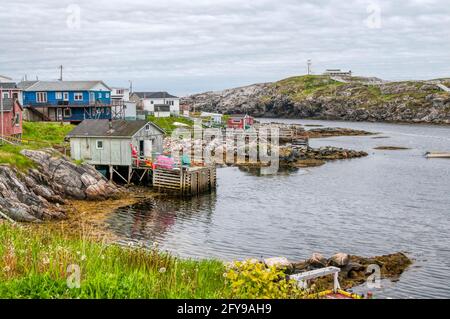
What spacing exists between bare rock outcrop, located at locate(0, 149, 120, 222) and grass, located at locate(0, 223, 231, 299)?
56.6 feet

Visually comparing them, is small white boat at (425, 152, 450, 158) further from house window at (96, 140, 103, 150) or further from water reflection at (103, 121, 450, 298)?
house window at (96, 140, 103, 150)

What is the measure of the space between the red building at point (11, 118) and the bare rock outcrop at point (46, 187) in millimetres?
9338

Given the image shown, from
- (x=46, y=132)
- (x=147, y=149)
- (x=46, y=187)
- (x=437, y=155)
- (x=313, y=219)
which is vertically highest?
(x=46, y=132)

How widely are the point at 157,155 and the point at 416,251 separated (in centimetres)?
2543

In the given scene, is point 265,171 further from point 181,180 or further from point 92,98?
point 92,98

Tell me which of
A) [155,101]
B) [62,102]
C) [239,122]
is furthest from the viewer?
[155,101]

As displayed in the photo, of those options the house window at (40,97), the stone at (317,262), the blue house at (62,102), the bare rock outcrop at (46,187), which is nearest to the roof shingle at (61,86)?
the blue house at (62,102)

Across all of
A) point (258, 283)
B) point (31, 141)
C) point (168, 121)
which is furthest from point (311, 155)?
point (258, 283)

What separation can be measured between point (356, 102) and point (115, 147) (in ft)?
437

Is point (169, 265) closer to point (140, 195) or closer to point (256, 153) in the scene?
point (140, 195)

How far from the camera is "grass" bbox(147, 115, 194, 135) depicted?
3358 inches

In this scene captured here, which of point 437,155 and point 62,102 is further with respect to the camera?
point 437,155

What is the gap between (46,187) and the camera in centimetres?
3747

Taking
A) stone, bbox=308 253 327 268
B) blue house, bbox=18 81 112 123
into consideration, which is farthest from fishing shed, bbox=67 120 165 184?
blue house, bbox=18 81 112 123
